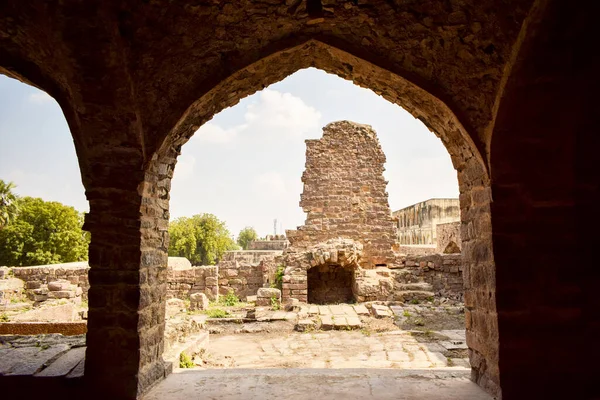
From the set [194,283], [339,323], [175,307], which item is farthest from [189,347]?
[194,283]

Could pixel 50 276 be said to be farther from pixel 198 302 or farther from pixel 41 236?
pixel 41 236

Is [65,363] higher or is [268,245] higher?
[268,245]

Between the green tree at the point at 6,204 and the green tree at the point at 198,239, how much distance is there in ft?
52.6

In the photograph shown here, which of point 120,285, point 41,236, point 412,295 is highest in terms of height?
point 41,236

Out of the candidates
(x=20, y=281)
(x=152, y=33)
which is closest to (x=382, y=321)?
(x=152, y=33)

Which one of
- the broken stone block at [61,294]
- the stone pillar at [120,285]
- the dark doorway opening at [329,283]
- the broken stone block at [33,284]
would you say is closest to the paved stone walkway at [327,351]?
the stone pillar at [120,285]

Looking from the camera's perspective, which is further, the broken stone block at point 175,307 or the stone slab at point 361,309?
the broken stone block at point 175,307

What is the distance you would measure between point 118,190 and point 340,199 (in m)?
10.3

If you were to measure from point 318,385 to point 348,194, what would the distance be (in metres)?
10.1

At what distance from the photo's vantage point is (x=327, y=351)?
648cm

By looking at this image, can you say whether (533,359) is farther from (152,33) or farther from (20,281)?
(20,281)

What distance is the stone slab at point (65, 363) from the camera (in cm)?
339

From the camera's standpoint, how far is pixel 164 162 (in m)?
3.80

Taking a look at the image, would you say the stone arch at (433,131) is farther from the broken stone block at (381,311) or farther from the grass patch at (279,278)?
the grass patch at (279,278)
